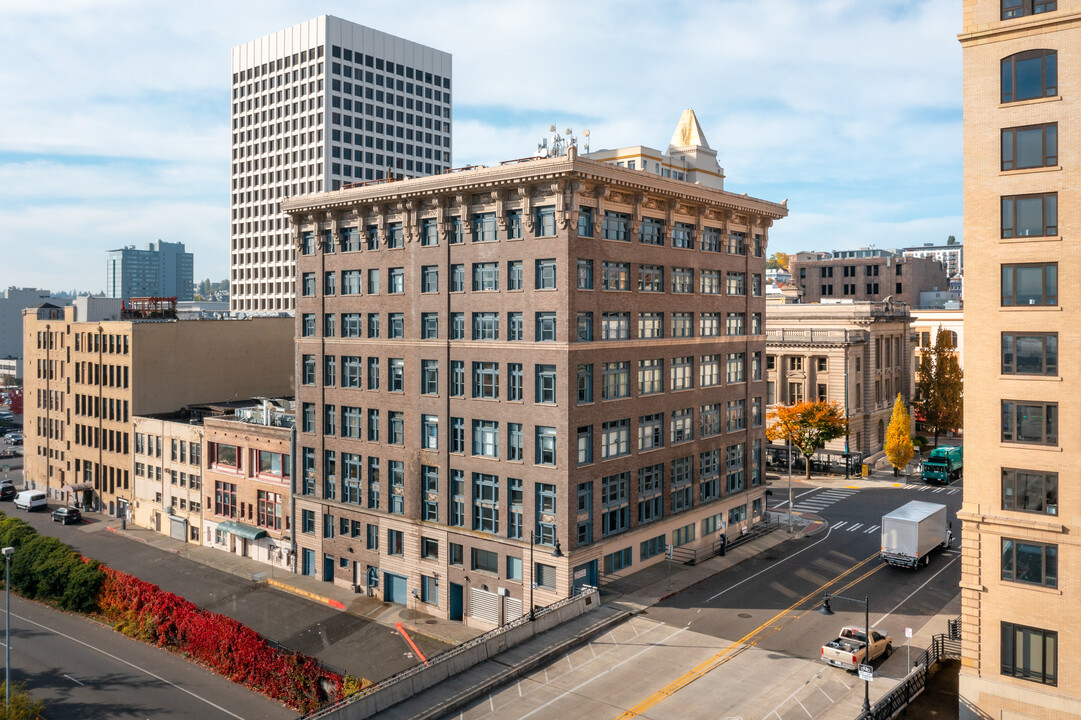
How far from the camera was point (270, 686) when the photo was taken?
46438mm

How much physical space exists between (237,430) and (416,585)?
83.8ft

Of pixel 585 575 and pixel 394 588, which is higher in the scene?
pixel 585 575

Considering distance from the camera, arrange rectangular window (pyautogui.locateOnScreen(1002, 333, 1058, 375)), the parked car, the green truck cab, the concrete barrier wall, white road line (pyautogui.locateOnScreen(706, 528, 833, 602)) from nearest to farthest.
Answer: the concrete barrier wall, rectangular window (pyautogui.locateOnScreen(1002, 333, 1058, 375)), white road line (pyautogui.locateOnScreen(706, 528, 833, 602)), the parked car, the green truck cab

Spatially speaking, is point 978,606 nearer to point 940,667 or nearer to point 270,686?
point 940,667

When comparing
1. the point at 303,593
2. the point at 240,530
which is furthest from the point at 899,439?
the point at 240,530

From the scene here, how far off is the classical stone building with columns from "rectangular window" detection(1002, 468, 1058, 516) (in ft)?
75.7

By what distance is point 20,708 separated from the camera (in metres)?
38.3

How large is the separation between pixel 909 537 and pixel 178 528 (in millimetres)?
64481

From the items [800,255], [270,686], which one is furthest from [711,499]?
[800,255]

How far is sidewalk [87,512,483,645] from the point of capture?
53062 millimetres

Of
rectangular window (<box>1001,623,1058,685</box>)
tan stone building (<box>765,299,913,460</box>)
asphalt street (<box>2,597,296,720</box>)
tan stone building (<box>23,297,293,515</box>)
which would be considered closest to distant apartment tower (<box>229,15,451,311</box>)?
tan stone building (<box>23,297,293,515</box>)

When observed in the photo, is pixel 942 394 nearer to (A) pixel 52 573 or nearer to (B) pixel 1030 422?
(B) pixel 1030 422

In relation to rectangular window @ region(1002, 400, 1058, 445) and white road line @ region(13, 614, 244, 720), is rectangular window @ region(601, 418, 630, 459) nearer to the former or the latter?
rectangular window @ region(1002, 400, 1058, 445)

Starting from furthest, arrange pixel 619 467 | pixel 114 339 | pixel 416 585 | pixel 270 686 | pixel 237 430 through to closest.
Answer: pixel 114 339, pixel 237 430, pixel 416 585, pixel 619 467, pixel 270 686
